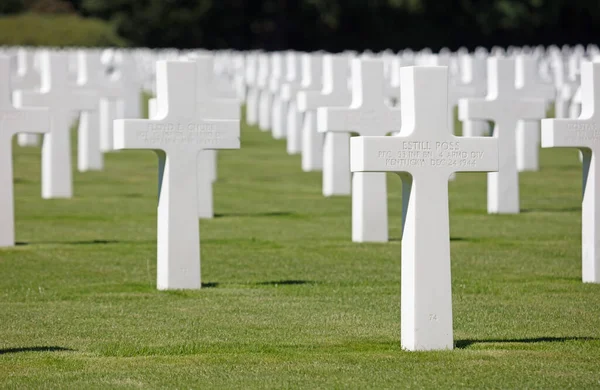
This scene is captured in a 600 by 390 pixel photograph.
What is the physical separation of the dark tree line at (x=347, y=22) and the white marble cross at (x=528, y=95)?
36.9 m

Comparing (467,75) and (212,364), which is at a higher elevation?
(467,75)

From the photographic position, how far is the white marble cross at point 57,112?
54.4 ft

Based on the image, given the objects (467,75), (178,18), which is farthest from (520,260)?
(178,18)

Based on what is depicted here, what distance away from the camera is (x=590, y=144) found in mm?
10258

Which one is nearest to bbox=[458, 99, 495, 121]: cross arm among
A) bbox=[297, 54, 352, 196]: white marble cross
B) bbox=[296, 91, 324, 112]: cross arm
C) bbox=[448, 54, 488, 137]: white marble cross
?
bbox=[297, 54, 352, 196]: white marble cross

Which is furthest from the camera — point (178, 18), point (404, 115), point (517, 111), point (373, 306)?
point (178, 18)

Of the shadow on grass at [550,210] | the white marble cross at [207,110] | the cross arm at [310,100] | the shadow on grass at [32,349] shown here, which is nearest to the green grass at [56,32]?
the cross arm at [310,100]

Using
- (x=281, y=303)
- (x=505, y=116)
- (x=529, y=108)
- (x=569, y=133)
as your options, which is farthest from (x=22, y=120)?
(x=529, y=108)

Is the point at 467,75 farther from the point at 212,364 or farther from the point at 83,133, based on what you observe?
the point at 212,364

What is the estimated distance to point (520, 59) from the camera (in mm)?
16984

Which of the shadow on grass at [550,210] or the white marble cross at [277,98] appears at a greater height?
the white marble cross at [277,98]

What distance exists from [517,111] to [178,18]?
4307 cm

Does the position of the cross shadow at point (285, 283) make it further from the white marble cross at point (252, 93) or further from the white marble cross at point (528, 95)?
the white marble cross at point (252, 93)

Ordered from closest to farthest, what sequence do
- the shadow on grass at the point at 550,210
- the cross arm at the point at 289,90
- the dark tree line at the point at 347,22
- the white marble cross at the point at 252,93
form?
the shadow on grass at the point at 550,210 < the cross arm at the point at 289,90 < the white marble cross at the point at 252,93 < the dark tree line at the point at 347,22
